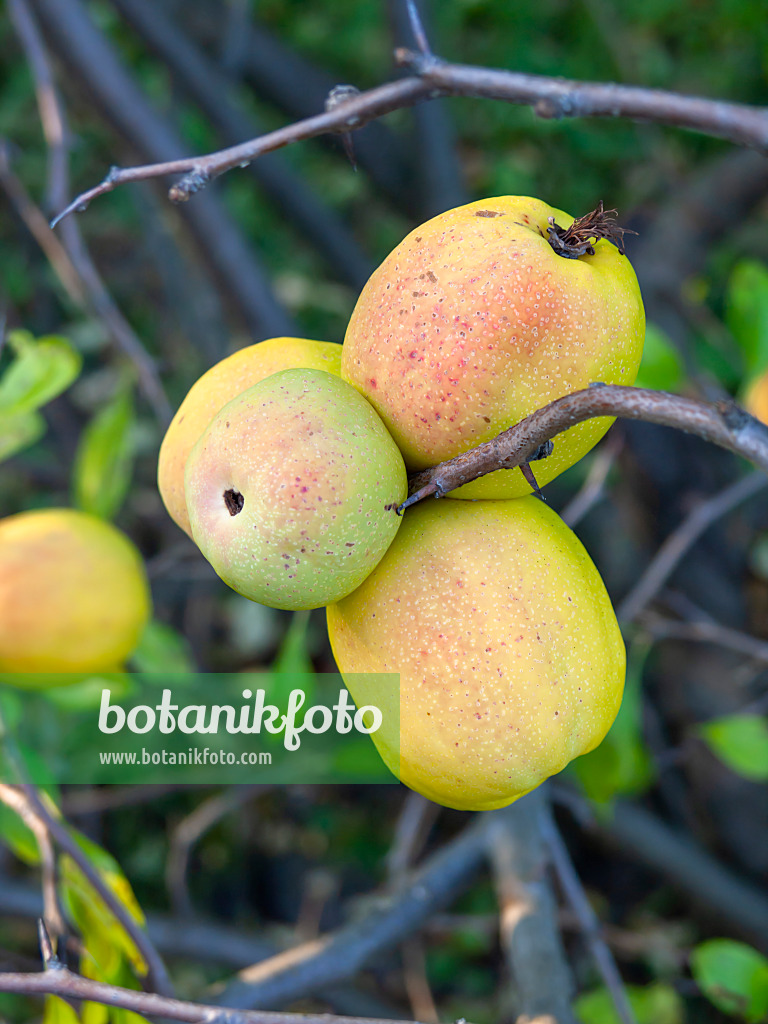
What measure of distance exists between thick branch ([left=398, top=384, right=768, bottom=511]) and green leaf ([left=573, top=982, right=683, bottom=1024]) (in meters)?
1.08

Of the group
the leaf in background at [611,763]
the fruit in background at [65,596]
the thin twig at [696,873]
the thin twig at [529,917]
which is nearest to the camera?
the thin twig at [529,917]

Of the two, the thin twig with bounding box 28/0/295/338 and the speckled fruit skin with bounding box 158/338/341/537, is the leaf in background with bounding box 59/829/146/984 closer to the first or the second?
the speckled fruit skin with bounding box 158/338/341/537

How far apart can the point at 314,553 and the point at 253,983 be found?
2.19 ft

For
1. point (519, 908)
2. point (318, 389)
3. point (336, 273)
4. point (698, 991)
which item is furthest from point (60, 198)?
point (698, 991)

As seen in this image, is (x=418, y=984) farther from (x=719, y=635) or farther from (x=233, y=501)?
(x=233, y=501)

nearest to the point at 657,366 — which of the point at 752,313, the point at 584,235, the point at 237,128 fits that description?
the point at 752,313

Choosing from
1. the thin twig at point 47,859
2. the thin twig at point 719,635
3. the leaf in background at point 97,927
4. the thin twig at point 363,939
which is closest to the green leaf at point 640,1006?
the thin twig at point 363,939

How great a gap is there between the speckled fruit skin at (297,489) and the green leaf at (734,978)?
849 mm

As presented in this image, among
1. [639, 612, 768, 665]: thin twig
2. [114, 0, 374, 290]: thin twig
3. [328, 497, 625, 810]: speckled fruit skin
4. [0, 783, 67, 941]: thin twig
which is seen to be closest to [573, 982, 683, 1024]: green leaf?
[639, 612, 768, 665]: thin twig

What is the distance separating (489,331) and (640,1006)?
4.79 ft

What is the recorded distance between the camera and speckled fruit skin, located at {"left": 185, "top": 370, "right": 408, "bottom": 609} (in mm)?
446

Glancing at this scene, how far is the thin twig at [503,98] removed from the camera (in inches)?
12.7

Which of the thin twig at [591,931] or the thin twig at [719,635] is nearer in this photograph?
the thin twig at [591,931]

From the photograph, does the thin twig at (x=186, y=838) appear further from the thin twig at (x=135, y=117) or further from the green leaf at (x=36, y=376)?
the thin twig at (x=135, y=117)
